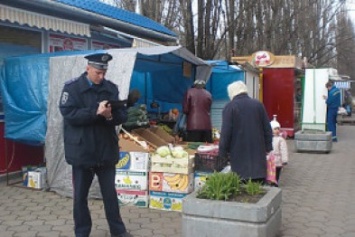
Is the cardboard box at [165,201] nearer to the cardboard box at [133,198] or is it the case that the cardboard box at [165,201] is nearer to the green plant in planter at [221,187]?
the cardboard box at [133,198]

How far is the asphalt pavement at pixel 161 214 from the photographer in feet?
16.8

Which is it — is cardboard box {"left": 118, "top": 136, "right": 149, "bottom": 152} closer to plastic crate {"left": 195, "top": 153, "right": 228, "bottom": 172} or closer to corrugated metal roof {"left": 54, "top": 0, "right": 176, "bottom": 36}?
plastic crate {"left": 195, "top": 153, "right": 228, "bottom": 172}

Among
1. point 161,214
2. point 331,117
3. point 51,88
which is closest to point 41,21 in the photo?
point 51,88

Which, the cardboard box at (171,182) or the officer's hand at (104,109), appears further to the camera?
the cardboard box at (171,182)

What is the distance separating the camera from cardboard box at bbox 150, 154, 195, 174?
5840 mm

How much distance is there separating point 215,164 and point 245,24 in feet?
46.8

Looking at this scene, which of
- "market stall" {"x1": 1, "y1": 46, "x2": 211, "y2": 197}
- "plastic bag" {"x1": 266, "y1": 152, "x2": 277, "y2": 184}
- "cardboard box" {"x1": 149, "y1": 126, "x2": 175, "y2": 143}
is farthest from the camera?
"cardboard box" {"x1": 149, "y1": 126, "x2": 175, "y2": 143}

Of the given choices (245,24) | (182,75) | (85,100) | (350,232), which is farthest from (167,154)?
(245,24)

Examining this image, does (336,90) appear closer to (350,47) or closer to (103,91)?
(103,91)

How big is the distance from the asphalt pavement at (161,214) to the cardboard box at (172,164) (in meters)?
0.52

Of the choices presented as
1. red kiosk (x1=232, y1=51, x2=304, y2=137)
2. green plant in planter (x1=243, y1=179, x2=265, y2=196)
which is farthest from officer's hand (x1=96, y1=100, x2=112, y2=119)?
red kiosk (x1=232, y1=51, x2=304, y2=137)

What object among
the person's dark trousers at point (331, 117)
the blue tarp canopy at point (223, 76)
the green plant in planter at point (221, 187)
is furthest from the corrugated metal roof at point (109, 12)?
the person's dark trousers at point (331, 117)

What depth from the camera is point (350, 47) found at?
41.1m

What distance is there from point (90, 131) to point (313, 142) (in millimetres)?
8332
